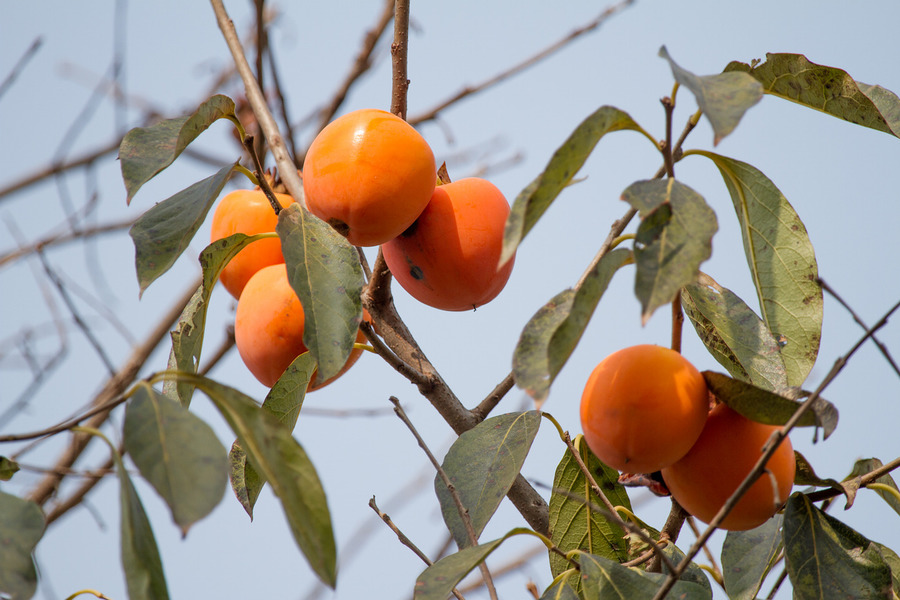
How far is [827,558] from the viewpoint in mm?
782

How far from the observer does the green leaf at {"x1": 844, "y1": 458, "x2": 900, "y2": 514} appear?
0.90 m

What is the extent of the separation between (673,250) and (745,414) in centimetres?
20

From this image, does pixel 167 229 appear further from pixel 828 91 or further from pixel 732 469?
pixel 828 91

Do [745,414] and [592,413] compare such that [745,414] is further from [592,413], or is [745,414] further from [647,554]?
[647,554]

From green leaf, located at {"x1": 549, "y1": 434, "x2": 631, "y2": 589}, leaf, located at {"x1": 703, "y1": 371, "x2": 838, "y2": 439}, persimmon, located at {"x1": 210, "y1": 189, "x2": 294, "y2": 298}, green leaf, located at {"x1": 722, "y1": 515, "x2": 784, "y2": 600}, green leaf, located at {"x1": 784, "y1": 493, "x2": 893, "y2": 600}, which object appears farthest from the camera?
persimmon, located at {"x1": 210, "y1": 189, "x2": 294, "y2": 298}

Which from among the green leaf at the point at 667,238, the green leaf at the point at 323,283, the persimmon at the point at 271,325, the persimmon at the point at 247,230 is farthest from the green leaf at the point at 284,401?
the green leaf at the point at 667,238

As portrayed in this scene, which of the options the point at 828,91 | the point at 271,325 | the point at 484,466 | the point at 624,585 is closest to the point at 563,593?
the point at 624,585

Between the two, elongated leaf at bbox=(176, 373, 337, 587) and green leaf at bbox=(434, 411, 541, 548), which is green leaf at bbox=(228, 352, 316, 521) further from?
elongated leaf at bbox=(176, 373, 337, 587)

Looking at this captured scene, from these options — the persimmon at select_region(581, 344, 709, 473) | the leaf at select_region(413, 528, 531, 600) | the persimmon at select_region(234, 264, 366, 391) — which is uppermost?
the persimmon at select_region(234, 264, 366, 391)

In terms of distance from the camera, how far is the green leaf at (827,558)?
0.77 meters

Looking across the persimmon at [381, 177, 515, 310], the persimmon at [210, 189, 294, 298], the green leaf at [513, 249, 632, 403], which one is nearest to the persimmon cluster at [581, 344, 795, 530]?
the green leaf at [513, 249, 632, 403]

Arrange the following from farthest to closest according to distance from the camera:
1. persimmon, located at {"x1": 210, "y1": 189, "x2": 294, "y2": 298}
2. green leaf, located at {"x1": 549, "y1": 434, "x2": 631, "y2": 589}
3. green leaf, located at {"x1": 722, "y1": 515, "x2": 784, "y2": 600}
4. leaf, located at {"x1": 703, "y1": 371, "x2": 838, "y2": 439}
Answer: persimmon, located at {"x1": 210, "y1": 189, "x2": 294, "y2": 298}, green leaf, located at {"x1": 549, "y1": 434, "x2": 631, "y2": 589}, green leaf, located at {"x1": 722, "y1": 515, "x2": 784, "y2": 600}, leaf, located at {"x1": 703, "y1": 371, "x2": 838, "y2": 439}

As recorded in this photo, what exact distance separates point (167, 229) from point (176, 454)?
0.38 metres

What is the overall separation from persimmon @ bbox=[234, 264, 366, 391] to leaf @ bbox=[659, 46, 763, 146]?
0.56 meters
